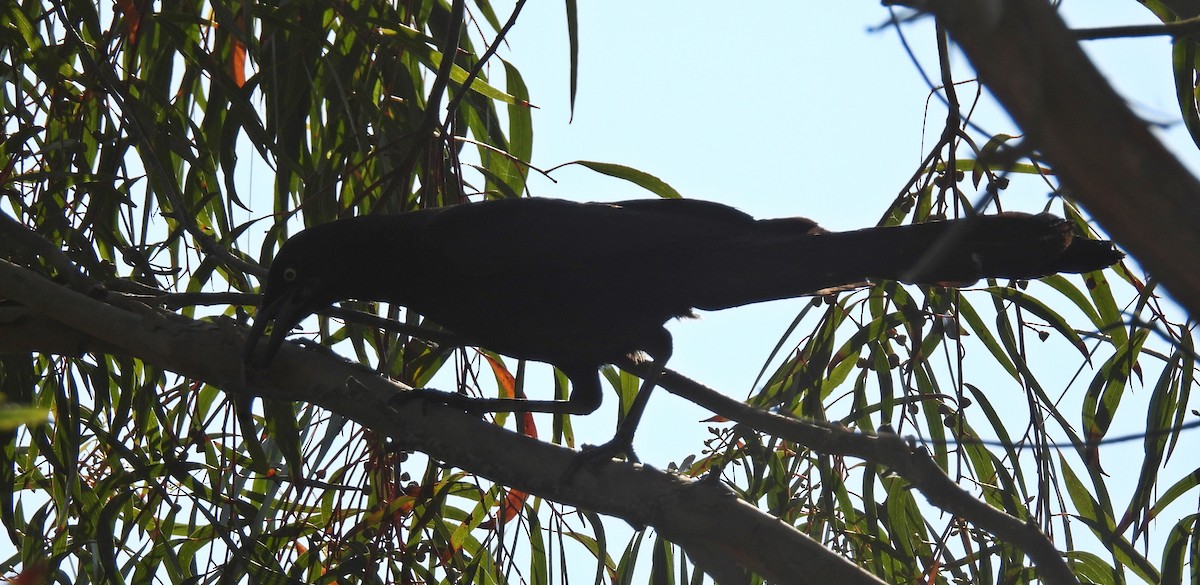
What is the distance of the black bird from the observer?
2.29 metres

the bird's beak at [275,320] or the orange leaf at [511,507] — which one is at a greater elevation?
the bird's beak at [275,320]

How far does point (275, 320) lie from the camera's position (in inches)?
85.4

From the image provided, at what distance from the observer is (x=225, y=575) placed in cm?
194

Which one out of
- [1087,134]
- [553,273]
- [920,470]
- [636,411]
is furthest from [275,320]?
[1087,134]

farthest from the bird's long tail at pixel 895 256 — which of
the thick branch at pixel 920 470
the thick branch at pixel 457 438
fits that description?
the thick branch at pixel 457 438

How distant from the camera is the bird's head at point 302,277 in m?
2.25

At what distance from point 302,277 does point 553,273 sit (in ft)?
1.89

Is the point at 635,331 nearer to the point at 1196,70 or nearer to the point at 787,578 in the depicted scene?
the point at 787,578

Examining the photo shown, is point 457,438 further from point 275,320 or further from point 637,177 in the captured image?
point 637,177

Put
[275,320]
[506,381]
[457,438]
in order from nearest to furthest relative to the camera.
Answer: [457,438], [275,320], [506,381]

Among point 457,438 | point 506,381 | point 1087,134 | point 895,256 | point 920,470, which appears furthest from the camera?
point 506,381

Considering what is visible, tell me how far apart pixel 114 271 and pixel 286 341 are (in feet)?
2.12

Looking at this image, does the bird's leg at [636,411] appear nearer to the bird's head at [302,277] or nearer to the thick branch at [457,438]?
the thick branch at [457,438]

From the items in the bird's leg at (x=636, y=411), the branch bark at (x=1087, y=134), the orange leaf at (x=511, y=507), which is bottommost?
the branch bark at (x=1087, y=134)
